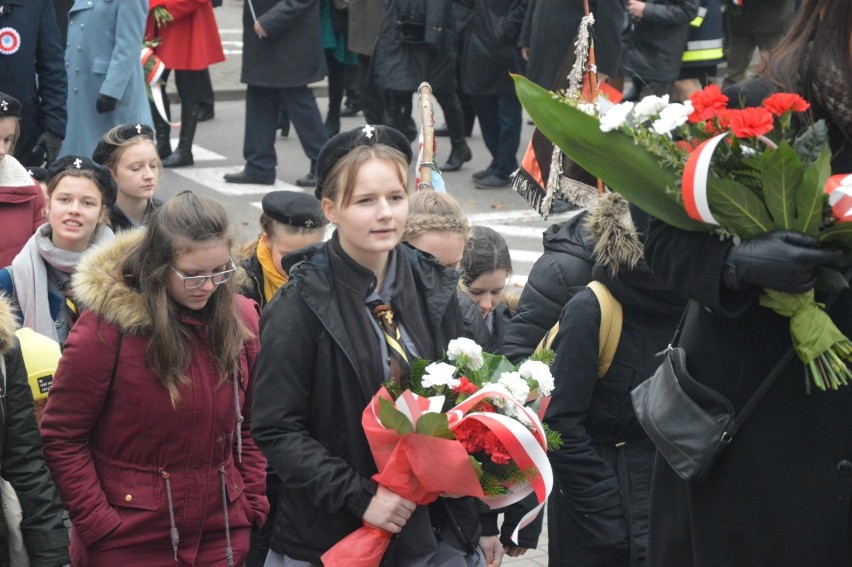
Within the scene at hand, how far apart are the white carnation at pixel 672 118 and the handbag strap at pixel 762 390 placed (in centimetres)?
48

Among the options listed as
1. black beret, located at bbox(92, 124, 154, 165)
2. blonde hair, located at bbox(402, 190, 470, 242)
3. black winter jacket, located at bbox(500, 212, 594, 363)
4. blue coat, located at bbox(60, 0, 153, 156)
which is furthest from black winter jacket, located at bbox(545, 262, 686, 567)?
blue coat, located at bbox(60, 0, 153, 156)

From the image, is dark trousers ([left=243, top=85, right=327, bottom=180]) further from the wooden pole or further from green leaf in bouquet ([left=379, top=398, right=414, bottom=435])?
green leaf in bouquet ([left=379, top=398, right=414, bottom=435])

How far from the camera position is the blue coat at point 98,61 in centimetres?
898

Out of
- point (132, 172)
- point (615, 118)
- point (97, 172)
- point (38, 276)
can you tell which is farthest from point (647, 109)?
point (132, 172)

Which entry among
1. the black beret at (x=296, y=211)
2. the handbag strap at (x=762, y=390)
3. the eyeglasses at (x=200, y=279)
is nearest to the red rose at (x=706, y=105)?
the handbag strap at (x=762, y=390)

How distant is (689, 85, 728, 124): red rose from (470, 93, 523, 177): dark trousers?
30.6 ft

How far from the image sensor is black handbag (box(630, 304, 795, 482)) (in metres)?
2.93

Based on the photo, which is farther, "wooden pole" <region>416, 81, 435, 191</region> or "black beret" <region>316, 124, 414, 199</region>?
"wooden pole" <region>416, 81, 435, 191</region>

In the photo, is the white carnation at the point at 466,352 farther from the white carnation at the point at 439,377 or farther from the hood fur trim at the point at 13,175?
the hood fur trim at the point at 13,175

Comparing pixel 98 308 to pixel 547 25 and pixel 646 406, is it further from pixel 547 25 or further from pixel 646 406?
pixel 547 25

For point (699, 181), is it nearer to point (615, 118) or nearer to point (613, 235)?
point (615, 118)

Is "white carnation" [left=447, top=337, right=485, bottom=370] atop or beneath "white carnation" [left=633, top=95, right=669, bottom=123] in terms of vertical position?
beneath

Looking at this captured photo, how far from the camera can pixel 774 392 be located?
2920 millimetres

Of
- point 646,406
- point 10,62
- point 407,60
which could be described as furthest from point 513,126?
point 646,406
